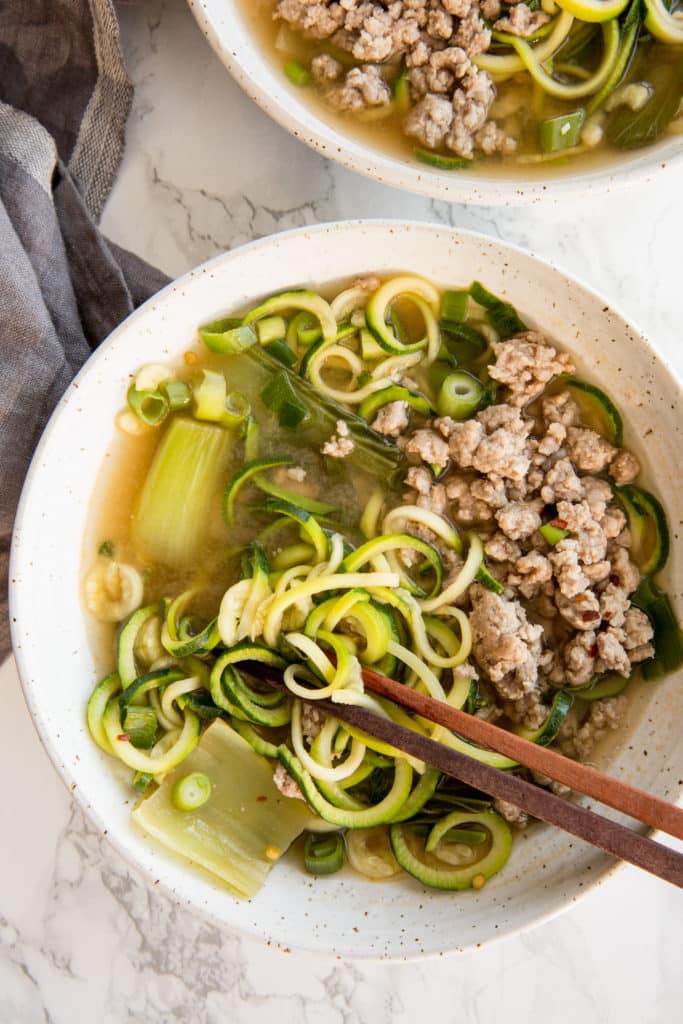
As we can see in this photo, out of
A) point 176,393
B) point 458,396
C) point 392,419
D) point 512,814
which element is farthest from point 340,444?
point 512,814

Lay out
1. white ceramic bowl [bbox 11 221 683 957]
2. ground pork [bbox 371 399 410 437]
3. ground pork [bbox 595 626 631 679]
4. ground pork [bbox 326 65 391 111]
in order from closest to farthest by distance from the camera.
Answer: white ceramic bowl [bbox 11 221 683 957]
ground pork [bbox 595 626 631 679]
ground pork [bbox 371 399 410 437]
ground pork [bbox 326 65 391 111]

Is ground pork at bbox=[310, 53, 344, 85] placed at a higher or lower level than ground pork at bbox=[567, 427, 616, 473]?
higher

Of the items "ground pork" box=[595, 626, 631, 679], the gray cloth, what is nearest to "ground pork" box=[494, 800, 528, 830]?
"ground pork" box=[595, 626, 631, 679]

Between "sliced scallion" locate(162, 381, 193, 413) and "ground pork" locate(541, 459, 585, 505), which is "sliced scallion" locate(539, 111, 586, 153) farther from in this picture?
"sliced scallion" locate(162, 381, 193, 413)

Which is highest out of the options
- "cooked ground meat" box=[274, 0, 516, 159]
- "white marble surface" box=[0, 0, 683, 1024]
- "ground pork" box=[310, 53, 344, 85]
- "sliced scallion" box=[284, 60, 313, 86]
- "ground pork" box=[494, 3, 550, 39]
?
"ground pork" box=[494, 3, 550, 39]

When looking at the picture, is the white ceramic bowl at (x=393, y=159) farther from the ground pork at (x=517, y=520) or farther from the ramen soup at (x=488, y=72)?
the ground pork at (x=517, y=520)

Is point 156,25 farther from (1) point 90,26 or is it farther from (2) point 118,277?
(2) point 118,277

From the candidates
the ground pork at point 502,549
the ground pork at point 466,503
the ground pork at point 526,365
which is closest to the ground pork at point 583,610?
the ground pork at point 502,549

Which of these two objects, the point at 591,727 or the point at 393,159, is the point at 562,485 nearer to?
the point at 591,727
